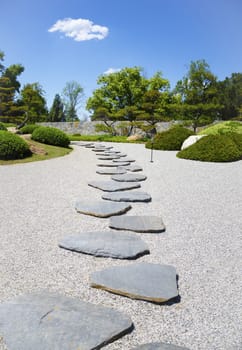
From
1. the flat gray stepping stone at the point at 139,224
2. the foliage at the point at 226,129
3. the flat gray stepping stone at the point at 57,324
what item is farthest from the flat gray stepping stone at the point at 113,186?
the foliage at the point at 226,129

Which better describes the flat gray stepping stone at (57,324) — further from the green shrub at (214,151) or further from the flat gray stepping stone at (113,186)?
the green shrub at (214,151)

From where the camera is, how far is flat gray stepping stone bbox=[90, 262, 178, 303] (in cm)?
170

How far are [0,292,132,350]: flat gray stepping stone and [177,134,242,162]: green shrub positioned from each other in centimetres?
731

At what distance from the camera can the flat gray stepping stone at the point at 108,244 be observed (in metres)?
2.23

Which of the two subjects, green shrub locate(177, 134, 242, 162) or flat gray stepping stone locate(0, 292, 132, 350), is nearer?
flat gray stepping stone locate(0, 292, 132, 350)

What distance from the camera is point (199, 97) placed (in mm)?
19484

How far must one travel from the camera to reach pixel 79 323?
56.7 inches

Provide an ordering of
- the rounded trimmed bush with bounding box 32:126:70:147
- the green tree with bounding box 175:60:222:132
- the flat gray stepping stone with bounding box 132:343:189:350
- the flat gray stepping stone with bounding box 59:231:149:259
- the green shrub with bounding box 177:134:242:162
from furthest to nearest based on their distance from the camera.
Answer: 1. the green tree with bounding box 175:60:222:132
2. the rounded trimmed bush with bounding box 32:126:70:147
3. the green shrub with bounding box 177:134:242:162
4. the flat gray stepping stone with bounding box 59:231:149:259
5. the flat gray stepping stone with bounding box 132:343:189:350

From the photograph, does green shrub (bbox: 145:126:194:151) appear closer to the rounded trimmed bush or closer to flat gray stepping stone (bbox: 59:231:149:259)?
the rounded trimmed bush

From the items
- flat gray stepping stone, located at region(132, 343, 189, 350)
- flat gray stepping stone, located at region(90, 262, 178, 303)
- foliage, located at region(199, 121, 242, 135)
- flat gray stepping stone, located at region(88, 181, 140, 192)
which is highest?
foliage, located at region(199, 121, 242, 135)

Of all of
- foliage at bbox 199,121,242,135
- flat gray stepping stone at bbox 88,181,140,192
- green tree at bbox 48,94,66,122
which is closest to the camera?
flat gray stepping stone at bbox 88,181,140,192

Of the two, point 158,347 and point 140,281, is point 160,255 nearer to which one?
point 140,281

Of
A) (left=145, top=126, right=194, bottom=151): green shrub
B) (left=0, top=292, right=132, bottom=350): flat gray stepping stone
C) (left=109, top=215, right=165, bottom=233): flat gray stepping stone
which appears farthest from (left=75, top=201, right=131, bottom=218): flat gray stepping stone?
(left=145, top=126, right=194, bottom=151): green shrub

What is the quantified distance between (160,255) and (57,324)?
1088 mm
